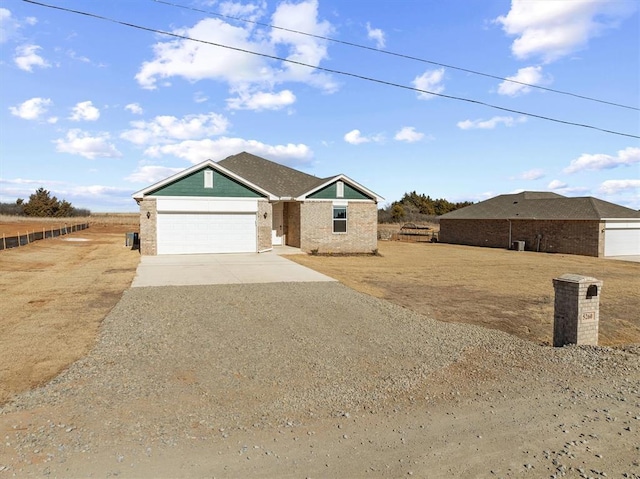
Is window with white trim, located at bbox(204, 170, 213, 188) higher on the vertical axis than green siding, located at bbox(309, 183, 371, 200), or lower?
higher

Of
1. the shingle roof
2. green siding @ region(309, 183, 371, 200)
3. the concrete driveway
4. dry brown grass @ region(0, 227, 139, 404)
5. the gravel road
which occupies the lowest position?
the gravel road

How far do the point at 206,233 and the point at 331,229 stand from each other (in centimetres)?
748

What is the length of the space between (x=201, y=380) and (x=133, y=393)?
85 cm

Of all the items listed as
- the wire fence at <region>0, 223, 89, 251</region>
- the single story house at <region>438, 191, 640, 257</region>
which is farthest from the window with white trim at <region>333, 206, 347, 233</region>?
the wire fence at <region>0, 223, 89, 251</region>

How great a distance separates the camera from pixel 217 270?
16406 mm

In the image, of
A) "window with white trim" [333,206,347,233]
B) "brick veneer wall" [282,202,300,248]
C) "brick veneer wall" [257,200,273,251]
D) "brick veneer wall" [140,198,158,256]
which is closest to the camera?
"brick veneer wall" [140,198,158,256]

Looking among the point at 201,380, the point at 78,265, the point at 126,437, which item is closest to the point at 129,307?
the point at 201,380

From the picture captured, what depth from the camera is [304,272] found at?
16.5 metres

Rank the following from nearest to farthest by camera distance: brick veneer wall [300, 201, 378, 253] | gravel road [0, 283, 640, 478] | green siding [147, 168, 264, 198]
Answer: gravel road [0, 283, 640, 478], green siding [147, 168, 264, 198], brick veneer wall [300, 201, 378, 253]

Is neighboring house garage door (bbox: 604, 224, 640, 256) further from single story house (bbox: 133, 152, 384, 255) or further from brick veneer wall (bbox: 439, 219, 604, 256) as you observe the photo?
single story house (bbox: 133, 152, 384, 255)

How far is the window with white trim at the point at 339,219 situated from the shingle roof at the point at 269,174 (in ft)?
8.60

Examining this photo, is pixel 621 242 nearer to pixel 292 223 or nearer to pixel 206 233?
pixel 292 223

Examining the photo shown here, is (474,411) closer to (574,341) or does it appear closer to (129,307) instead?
(574,341)

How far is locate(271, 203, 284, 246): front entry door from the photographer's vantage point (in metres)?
28.9
